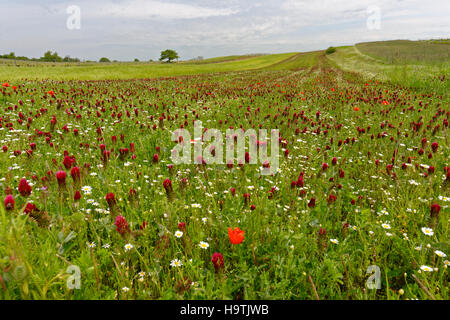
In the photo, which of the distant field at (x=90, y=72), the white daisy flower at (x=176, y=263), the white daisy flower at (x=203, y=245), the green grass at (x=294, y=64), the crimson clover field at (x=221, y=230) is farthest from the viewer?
the green grass at (x=294, y=64)

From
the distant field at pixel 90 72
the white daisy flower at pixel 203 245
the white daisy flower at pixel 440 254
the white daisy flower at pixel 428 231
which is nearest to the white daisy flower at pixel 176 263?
the white daisy flower at pixel 203 245

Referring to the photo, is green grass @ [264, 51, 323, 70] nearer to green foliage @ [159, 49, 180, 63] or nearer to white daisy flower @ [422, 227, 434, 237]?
white daisy flower @ [422, 227, 434, 237]

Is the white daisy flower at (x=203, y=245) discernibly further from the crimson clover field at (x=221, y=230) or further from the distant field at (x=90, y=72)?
the distant field at (x=90, y=72)

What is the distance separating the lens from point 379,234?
106 inches

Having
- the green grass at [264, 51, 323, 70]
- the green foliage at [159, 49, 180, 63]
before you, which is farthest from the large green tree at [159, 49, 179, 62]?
the green grass at [264, 51, 323, 70]

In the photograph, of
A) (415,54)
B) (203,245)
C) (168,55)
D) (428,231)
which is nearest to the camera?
(203,245)

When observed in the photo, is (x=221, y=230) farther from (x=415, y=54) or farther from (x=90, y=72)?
(x=415, y=54)

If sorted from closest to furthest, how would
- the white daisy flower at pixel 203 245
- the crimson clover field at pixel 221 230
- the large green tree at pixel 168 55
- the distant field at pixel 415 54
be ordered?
the crimson clover field at pixel 221 230
the white daisy flower at pixel 203 245
the distant field at pixel 415 54
the large green tree at pixel 168 55

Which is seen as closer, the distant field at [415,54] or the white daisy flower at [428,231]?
the white daisy flower at [428,231]

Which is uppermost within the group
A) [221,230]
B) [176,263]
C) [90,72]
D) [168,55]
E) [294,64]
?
[168,55]

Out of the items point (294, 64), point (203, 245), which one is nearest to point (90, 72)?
point (203, 245)
